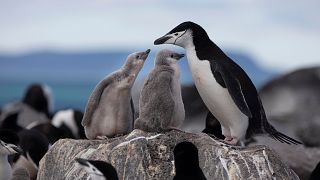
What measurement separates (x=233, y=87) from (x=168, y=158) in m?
1.01

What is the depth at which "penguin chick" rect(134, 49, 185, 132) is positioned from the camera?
9.44 m

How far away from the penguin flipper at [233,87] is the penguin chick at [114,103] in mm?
747

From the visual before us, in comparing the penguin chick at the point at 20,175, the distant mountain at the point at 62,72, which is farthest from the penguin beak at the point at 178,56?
the distant mountain at the point at 62,72

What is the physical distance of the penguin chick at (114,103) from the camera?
1001 cm

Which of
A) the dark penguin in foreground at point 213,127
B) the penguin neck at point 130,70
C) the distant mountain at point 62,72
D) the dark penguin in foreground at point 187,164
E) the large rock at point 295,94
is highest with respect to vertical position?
the penguin neck at point 130,70

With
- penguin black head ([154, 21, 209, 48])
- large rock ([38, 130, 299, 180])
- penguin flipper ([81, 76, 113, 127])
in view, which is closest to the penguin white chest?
penguin black head ([154, 21, 209, 48])

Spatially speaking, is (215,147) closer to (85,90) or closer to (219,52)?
(219,52)

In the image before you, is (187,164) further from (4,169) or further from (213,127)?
(213,127)

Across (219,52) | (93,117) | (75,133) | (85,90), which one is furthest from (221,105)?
(85,90)

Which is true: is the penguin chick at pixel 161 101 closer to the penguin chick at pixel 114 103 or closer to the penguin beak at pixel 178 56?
the penguin beak at pixel 178 56

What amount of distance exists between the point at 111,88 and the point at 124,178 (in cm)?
116

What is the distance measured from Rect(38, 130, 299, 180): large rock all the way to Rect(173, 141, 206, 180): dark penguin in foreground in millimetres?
759

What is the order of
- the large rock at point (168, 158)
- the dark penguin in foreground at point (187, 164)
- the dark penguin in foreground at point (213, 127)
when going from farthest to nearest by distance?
the dark penguin in foreground at point (213, 127) < the large rock at point (168, 158) < the dark penguin in foreground at point (187, 164)

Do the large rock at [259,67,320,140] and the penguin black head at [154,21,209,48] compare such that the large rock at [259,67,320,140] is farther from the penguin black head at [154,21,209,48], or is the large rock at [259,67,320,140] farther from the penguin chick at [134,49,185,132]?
the penguin chick at [134,49,185,132]
